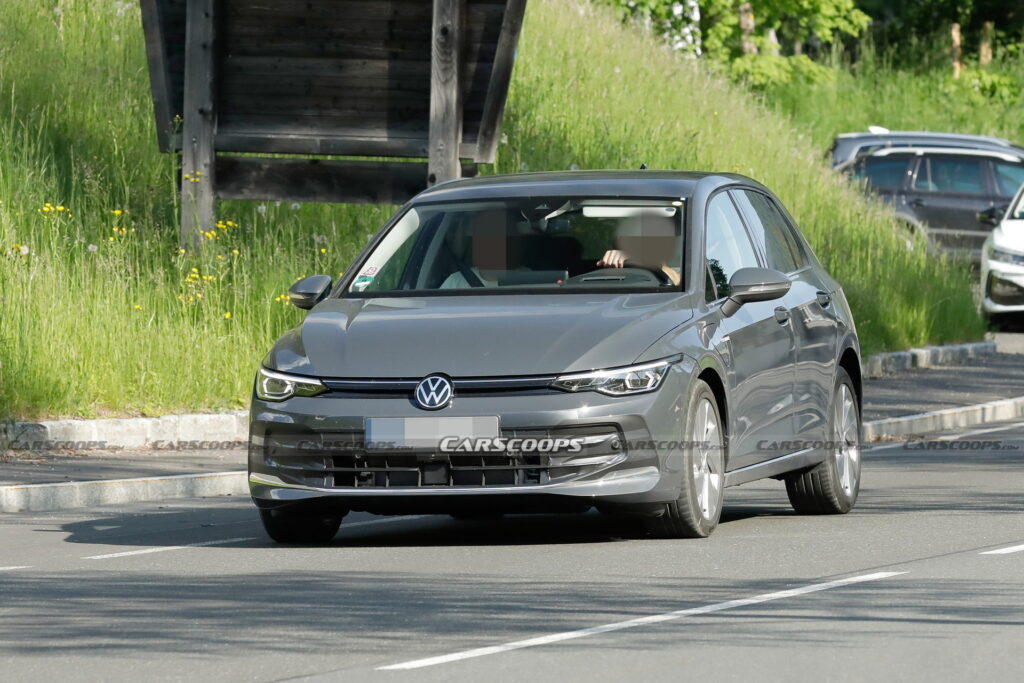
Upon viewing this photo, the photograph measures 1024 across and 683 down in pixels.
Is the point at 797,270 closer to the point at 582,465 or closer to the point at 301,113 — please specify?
the point at 582,465

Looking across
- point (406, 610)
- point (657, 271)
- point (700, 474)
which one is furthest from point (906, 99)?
point (406, 610)

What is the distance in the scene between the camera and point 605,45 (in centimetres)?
2822

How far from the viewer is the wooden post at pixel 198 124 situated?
17.0 meters

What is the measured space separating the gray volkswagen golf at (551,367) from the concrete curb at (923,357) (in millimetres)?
9432

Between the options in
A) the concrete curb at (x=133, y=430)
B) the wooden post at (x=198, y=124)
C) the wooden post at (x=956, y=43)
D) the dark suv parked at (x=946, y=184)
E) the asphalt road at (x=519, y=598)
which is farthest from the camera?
the wooden post at (x=956, y=43)

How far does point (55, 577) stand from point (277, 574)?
89 cm

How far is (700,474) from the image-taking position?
9.79 m

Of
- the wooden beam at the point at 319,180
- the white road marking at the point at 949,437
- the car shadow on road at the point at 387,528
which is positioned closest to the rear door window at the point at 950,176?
the white road marking at the point at 949,437

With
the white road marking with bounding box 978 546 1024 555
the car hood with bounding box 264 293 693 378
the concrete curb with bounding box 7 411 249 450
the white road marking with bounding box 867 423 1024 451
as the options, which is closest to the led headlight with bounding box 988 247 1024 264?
the white road marking with bounding box 867 423 1024 451

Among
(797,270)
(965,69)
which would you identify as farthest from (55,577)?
(965,69)

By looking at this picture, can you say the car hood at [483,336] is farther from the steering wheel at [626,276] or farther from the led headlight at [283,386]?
the steering wheel at [626,276]

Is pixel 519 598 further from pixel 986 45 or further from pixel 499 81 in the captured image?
pixel 986 45

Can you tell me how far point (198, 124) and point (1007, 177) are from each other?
15.3 meters

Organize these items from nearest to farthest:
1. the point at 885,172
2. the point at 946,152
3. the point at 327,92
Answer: the point at 327,92
the point at 946,152
the point at 885,172
